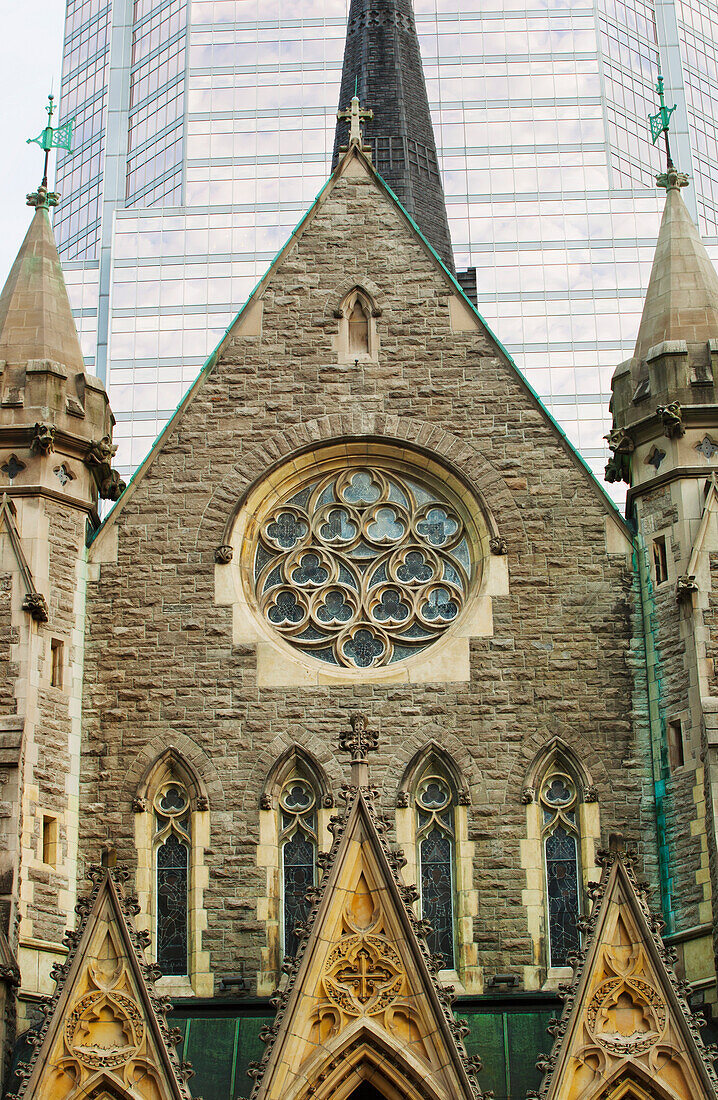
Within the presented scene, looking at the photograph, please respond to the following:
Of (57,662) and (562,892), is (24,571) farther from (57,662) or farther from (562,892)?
(562,892)

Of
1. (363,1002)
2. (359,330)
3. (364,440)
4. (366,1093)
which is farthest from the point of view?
(359,330)

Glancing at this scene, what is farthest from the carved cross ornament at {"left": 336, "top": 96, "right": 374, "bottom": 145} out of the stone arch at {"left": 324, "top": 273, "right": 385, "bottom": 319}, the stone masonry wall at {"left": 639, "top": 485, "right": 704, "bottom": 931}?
the stone masonry wall at {"left": 639, "top": 485, "right": 704, "bottom": 931}

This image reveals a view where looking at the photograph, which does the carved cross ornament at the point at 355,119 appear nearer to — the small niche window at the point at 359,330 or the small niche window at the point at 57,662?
the small niche window at the point at 359,330

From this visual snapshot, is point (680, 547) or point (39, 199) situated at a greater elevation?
point (39, 199)

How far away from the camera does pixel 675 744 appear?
1986 centimetres

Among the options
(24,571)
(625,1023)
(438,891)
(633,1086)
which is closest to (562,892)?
(438,891)

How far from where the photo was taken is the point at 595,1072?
56.0 ft

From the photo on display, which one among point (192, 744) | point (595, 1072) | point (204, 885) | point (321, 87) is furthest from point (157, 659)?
point (321, 87)

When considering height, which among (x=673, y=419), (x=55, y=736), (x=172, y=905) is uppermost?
(x=673, y=419)

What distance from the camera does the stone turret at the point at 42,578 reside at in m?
19.1

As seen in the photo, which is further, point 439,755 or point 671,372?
point 671,372

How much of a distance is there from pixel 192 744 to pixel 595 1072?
5.72 metres

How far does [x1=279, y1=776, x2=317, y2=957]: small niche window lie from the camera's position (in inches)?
777

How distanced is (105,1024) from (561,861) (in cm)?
525
